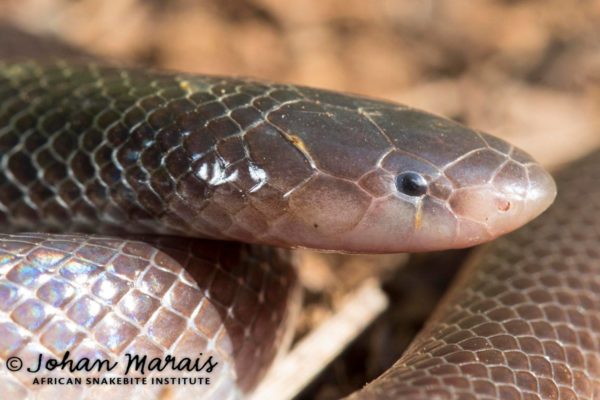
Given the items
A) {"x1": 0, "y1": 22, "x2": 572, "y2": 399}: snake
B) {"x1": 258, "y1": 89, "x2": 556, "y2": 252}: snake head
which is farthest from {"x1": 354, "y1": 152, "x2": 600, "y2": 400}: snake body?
{"x1": 258, "y1": 89, "x2": 556, "y2": 252}: snake head

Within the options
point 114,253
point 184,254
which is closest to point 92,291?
point 114,253

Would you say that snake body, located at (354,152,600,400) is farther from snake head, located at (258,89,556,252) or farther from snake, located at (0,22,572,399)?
snake head, located at (258,89,556,252)

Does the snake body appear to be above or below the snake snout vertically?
below

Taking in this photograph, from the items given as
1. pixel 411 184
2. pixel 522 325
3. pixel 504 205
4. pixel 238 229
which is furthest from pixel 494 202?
pixel 238 229

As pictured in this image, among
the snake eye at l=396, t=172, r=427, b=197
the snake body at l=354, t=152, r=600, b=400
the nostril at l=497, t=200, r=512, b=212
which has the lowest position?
the snake body at l=354, t=152, r=600, b=400

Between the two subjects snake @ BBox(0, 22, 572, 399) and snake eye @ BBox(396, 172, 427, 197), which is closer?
snake @ BBox(0, 22, 572, 399)

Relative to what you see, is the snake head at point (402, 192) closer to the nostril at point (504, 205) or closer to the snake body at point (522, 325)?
the nostril at point (504, 205)
